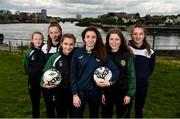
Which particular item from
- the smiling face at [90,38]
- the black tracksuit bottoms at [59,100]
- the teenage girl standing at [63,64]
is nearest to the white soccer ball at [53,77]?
the teenage girl standing at [63,64]

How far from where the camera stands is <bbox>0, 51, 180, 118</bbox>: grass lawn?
339 inches

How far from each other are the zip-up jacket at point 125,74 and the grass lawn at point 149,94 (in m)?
2.80

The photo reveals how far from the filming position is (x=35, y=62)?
6.37 metres

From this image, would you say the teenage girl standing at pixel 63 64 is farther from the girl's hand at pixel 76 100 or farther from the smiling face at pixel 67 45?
the girl's hand at pixel 76 100

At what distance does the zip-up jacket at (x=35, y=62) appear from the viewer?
6328 mm

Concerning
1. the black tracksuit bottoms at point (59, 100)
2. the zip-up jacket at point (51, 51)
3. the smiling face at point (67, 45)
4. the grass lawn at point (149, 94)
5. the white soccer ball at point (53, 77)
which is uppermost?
the smiling face at point (67, 45)

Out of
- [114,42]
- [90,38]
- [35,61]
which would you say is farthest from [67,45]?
[35,61]

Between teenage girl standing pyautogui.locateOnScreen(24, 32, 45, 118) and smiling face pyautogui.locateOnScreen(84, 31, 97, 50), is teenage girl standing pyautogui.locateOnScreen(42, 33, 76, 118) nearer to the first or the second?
smiling face pyautogui.locateOnScreen(84, 31, 97, 50)

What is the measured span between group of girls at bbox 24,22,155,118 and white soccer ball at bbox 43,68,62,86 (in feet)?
0.22

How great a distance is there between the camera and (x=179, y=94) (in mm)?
10969

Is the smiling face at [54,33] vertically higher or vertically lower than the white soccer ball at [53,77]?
higher

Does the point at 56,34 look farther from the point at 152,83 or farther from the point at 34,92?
the point at 152,83

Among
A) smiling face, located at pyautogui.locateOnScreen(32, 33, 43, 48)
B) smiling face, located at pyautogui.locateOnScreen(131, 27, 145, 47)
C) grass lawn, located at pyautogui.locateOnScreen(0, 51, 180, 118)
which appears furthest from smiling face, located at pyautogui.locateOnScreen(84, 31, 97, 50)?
grass lawn, located at pyautogui.locateOnScreen(0, 51, 180, 118)

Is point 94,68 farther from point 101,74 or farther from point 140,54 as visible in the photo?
point 140,54
